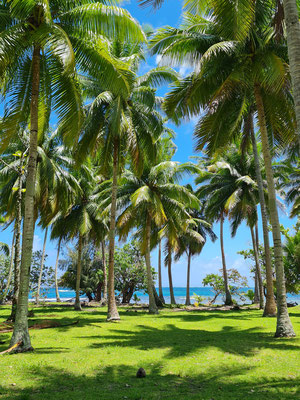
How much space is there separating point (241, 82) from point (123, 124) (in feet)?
19.4

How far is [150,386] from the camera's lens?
580 cm

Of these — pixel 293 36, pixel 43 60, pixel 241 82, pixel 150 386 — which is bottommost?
pixel 150 386

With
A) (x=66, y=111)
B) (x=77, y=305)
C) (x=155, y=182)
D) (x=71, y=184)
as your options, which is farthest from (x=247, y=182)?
(x=66, y=111)

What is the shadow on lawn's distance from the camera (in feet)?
17.0

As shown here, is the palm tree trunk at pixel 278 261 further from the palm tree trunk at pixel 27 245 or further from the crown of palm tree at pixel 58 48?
the palm tree trunk at pixel 27 245

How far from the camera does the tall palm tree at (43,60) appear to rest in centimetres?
859

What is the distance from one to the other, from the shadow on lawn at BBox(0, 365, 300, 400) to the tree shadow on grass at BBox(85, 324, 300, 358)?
75.3 inches

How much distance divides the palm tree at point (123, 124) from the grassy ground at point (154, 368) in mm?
6781

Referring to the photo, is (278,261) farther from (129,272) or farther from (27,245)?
(129,272)

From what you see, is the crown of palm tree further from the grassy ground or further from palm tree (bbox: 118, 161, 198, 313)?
palm tree (bbox: 118, 161, 198, 313)

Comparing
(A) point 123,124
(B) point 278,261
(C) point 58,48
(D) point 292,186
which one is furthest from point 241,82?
(D) point 292,186

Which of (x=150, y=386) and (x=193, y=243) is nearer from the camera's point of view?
(x=150, y=386)

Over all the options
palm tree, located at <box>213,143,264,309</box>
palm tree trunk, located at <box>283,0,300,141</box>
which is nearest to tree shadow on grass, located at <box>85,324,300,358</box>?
palm tree trunk, located at <box>283,0,300,141</box>

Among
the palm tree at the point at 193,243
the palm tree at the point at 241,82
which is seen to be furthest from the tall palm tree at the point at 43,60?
the palm tree at the point at 193,243
